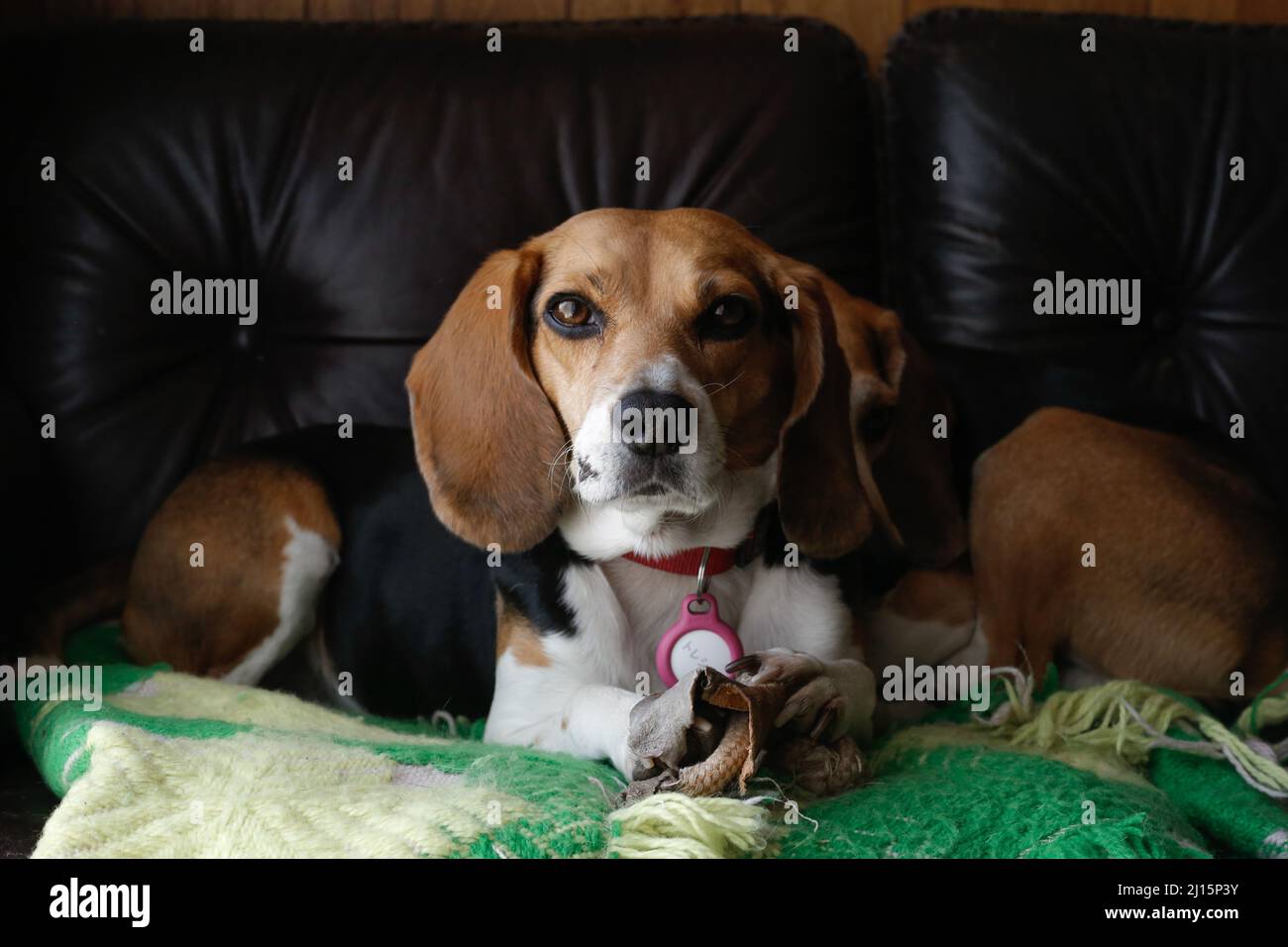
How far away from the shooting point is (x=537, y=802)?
1480 mm

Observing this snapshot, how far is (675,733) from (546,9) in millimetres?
2379

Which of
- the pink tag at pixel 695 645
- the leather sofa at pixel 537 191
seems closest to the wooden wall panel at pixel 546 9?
the leather sofa at pixel 537 191

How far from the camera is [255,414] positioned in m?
2.77

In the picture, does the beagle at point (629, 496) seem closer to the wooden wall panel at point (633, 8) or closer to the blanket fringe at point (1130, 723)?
the blanket fringe at point (1130, 723)

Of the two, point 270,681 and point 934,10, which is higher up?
point 934,10

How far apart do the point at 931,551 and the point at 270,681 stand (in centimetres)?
132

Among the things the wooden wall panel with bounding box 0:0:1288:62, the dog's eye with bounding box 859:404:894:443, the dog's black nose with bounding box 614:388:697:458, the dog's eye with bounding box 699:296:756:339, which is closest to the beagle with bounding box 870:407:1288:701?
the dog's eye with bounding box 859:404:894:443

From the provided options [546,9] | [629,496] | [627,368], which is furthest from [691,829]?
[546,9]

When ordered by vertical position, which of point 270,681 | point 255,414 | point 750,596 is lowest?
point 270,681

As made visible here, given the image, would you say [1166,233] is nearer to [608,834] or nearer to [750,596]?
[750,596]

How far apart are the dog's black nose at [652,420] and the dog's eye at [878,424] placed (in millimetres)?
685

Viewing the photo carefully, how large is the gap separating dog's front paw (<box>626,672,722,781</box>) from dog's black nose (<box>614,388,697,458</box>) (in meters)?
0.33
